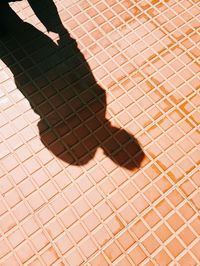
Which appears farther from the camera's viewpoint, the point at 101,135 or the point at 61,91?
the point at 61,91

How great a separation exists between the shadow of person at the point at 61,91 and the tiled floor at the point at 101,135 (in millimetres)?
13

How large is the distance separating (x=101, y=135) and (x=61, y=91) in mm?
793

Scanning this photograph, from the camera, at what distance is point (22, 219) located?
2.87m

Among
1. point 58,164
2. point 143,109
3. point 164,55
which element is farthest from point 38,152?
point 164,55

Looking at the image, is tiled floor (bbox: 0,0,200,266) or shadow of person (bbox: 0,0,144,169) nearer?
tiled floor (bbox: 0,0,200,266)

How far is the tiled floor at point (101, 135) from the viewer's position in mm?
2779

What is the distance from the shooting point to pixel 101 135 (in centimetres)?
327

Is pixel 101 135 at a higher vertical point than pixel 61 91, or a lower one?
lower

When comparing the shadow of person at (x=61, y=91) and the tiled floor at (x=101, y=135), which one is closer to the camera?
the tiled floor at (x=101, y=135)

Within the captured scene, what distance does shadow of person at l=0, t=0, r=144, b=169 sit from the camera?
3197 millimetres

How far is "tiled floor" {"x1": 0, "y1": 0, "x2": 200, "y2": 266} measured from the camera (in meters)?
2.78

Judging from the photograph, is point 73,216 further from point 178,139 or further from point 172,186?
point 178,139

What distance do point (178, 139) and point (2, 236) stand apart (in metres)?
2.16

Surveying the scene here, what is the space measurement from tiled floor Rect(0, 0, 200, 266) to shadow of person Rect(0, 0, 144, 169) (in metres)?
0.01
